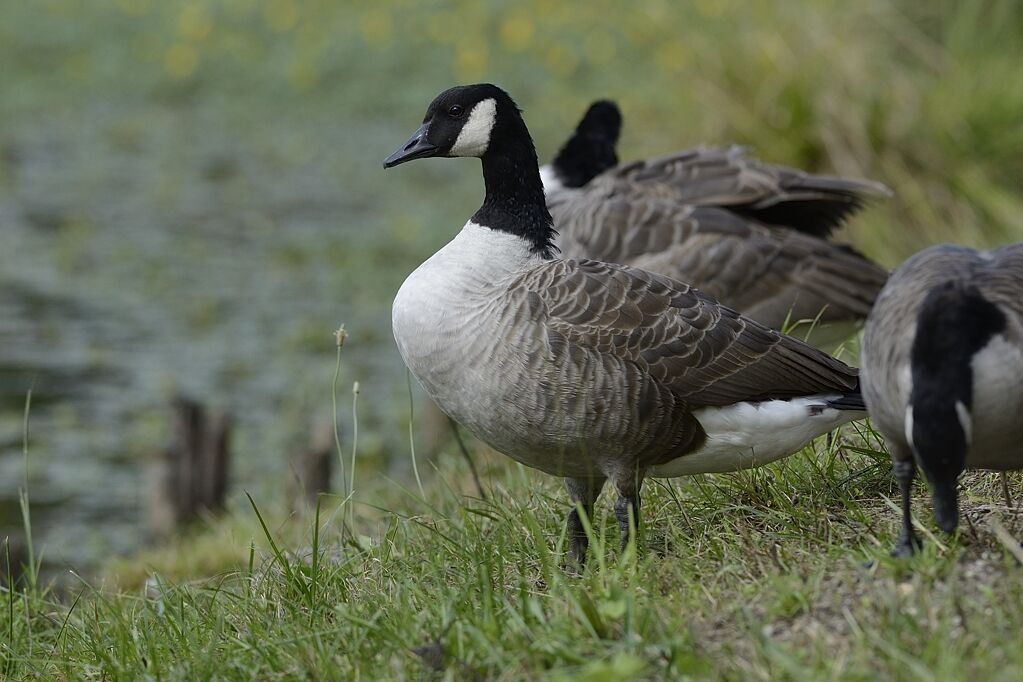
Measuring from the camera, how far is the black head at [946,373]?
128 inches

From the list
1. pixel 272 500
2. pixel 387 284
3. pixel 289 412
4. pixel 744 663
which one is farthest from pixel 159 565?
pixel 387 284

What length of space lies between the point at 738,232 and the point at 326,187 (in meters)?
9.91

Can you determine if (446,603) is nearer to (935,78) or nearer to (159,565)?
(159,565)

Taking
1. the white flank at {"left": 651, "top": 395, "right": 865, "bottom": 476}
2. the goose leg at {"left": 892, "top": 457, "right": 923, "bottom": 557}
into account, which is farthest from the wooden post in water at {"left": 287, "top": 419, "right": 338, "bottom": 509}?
the goose leg at {"left": 892, "top": 457, "right": 923, "bottom": 557}

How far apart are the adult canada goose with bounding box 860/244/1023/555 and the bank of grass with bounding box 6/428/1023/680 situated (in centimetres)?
26

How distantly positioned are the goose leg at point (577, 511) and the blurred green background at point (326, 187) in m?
4.51

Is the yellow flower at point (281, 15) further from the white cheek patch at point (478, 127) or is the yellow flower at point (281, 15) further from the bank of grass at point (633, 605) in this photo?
the bank of grass at point (633, 605)

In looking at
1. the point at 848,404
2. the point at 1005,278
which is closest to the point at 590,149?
the point at 848,404

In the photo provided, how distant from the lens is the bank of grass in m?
3.23

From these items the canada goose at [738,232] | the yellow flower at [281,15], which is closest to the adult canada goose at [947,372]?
the canada goose at [738,232]

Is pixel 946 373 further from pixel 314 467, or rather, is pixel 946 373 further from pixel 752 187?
pixel 314 467

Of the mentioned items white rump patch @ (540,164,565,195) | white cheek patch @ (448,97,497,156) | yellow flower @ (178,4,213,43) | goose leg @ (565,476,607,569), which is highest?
yellow flower @ (178,4,213,43)

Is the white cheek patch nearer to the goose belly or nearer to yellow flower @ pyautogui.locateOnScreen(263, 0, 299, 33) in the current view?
the goose belly

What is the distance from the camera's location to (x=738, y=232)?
7.07 meters
